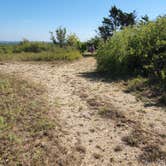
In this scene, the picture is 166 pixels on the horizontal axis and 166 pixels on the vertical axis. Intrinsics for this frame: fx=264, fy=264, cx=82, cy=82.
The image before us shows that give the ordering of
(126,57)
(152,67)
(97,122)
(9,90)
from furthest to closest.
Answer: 1. (126,57)
2. (152,67)
3. (9,90)
4. (97,122)

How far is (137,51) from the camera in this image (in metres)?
8.74

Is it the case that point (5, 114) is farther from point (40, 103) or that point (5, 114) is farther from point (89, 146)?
point (89, 146)

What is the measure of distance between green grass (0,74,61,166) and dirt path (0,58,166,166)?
0.27 metres

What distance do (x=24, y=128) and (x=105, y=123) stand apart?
137cm

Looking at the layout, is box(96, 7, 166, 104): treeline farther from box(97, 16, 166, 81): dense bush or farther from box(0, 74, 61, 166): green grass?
box(0, 74, 61, 166): green grass

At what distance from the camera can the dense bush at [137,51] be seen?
8133 millimetres

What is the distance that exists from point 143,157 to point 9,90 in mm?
4035

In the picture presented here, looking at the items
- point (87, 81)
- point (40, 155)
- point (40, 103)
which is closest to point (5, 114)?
point (40, 103)

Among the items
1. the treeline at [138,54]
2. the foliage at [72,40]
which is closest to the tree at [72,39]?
the foliage at [72,40]

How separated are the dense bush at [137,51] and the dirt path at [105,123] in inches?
68.2

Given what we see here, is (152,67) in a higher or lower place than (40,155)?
higher

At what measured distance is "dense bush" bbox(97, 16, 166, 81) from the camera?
8.13 m

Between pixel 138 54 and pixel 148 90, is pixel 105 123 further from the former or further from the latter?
pixel 138 54

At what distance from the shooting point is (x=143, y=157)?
342 centimetres
